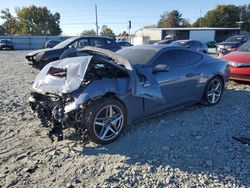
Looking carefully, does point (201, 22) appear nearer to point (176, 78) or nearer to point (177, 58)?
point (177, 58)

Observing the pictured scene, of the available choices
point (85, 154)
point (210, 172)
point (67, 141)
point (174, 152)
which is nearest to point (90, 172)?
point (85, 154)

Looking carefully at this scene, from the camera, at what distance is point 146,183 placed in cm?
320

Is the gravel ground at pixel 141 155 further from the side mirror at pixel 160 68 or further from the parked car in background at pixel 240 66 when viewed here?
the parked car in background at pixel 240 66

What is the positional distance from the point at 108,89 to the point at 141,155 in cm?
109

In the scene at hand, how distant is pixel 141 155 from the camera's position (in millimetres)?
3848

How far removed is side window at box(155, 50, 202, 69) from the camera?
5.12 meters

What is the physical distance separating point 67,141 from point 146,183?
1647 millimetres

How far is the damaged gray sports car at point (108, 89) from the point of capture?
3.91 meters

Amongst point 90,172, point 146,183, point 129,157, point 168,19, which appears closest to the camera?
point 146,183

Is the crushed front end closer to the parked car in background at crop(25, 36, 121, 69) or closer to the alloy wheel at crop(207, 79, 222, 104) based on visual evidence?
the alloy wheel at crop(207, 79, 222, 104)

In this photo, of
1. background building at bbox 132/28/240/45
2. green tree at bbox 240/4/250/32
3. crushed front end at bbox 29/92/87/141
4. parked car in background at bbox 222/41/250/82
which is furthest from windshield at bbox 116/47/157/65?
green tree at bbox 240/4/250/32

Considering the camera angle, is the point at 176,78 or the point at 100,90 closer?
the point at 100,90

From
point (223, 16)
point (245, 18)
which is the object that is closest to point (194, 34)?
point (223, 16)

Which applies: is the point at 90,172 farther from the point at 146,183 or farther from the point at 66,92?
the point at 66,92
